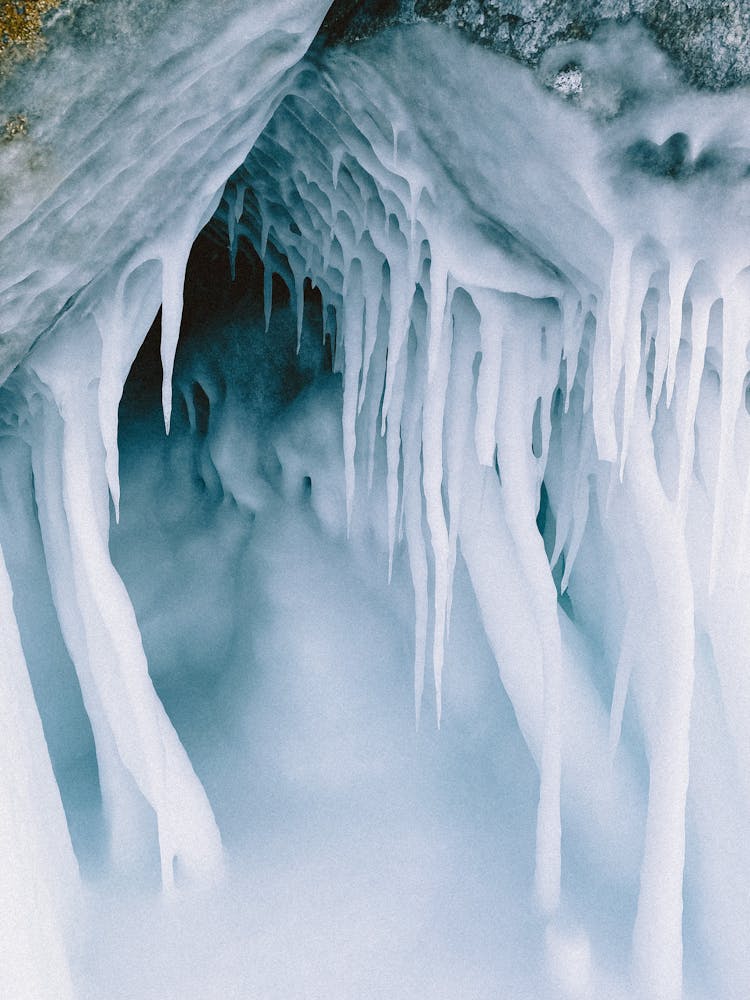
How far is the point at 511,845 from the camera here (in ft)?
6.36

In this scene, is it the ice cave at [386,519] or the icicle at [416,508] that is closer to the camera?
the ice cave at [386,519]

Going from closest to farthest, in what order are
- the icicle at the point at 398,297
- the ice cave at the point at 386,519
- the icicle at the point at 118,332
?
the ice cave at the point at 386,519 → the icicle at the point at 118,332 → the icicle at the point at 398,297

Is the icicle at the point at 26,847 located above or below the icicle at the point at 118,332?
below

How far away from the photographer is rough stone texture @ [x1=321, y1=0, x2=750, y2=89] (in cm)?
104

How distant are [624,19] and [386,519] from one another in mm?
1379

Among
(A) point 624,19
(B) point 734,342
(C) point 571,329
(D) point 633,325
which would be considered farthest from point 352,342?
(A) point 624,19

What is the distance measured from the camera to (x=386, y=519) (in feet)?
7.40

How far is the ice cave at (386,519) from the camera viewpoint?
1.17m

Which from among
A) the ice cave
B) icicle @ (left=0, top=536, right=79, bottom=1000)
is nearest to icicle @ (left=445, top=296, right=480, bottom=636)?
the ice cave

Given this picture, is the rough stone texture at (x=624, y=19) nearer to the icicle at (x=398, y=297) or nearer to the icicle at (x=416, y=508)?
the icicle at (x=398, y=297)

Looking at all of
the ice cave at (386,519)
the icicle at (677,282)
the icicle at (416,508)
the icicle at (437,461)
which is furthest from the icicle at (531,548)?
the icicle at (677,282)

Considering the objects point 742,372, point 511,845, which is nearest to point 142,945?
point 511,845

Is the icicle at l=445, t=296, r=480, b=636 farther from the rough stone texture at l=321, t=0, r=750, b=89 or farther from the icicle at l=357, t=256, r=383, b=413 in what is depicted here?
the rough stone texture at l=321, t=0, r=750, b=89

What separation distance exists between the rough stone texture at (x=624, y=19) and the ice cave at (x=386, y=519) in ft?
0.04
